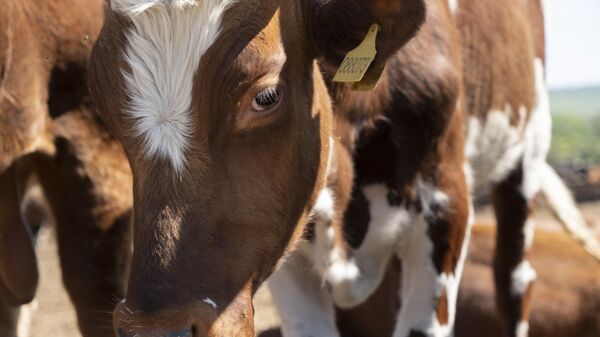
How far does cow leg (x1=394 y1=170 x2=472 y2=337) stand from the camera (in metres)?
3.71

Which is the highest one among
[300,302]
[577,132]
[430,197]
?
[430,197]

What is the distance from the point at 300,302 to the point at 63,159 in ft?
3.46

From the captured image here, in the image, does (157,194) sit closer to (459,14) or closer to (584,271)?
(459,14)

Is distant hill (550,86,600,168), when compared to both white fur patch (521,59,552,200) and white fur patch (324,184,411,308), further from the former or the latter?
white fur patch (324,184,411,308)

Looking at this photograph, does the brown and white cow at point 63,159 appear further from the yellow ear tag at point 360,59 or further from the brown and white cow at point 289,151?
the yellow ear tag at point 360,59

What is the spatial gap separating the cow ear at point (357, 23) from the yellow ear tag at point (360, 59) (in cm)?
3

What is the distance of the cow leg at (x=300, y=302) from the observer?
13.4 feet

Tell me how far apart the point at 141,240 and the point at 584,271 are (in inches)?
147

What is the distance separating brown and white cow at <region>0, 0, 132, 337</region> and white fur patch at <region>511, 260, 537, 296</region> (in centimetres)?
185

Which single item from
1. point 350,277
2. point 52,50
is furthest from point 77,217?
point 350,277

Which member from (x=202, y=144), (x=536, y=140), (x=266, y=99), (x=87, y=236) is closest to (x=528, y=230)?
(x=536, y=140)

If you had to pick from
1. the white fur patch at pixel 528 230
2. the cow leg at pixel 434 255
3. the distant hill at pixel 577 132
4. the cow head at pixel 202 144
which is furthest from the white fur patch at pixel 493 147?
the distant hill at pixel 577 132

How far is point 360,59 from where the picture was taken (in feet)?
9.68

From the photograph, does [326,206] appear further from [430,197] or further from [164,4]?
[164,4]
